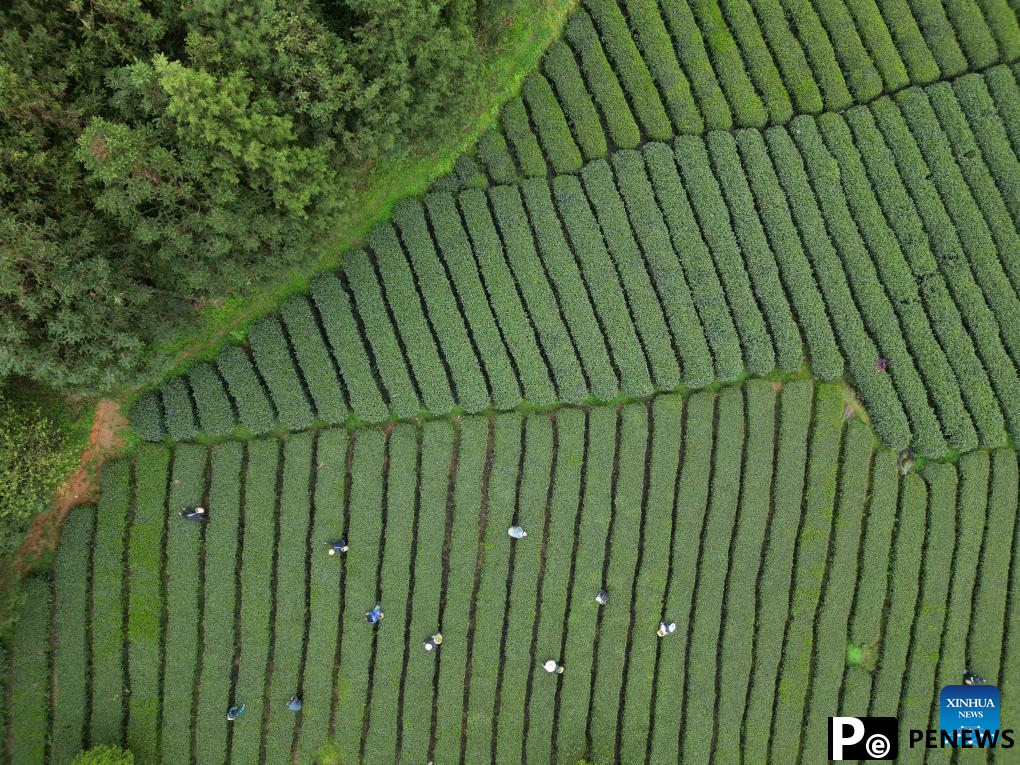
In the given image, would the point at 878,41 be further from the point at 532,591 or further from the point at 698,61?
the point at 532,591

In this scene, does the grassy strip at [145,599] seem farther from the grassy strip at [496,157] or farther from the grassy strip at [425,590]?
the grassy strip at [496,157]

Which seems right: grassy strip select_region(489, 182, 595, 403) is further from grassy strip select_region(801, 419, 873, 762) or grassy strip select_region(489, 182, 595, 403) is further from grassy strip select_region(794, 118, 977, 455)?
grassy strip select_region(801, 419, 873, 762)

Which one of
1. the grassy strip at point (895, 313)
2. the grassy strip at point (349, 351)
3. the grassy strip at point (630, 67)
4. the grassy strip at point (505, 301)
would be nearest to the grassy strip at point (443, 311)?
the grassy strip at point (505, 301)

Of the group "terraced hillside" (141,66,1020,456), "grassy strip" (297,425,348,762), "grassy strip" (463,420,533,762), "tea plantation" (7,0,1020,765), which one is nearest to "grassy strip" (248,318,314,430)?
"terraced hillside" (141,66,1020,456)

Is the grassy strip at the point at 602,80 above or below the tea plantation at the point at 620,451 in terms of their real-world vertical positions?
above

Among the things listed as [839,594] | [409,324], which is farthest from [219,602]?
[839,594]

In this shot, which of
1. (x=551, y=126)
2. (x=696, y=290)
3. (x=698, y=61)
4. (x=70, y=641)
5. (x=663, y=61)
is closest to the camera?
(x=70, y=641)

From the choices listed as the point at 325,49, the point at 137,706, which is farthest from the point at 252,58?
the point at 137,706

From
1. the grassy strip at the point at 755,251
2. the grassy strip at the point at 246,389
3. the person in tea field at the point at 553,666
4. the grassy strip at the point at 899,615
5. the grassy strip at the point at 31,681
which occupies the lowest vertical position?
the grassy strip at the point at 31,681
